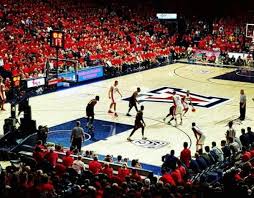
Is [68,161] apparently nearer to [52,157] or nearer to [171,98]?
[52,157]

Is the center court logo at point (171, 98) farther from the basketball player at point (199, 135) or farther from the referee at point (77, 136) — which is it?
the referee at point (77, 136)

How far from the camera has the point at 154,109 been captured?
80.4ft

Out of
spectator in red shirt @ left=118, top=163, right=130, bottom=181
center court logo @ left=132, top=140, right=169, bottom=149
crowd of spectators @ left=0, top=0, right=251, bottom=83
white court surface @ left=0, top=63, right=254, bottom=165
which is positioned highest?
crowd of spectators @ left=0, top=0, right=251, bottom=83

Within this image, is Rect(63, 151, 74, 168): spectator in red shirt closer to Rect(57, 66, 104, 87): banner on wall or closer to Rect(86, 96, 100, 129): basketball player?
Rect(86, 96, 100, 129): basketball player

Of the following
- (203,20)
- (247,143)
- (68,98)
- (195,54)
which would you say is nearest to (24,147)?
(247,143)

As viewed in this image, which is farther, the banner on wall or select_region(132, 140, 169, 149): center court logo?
the banner on wall

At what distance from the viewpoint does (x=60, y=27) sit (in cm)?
3650

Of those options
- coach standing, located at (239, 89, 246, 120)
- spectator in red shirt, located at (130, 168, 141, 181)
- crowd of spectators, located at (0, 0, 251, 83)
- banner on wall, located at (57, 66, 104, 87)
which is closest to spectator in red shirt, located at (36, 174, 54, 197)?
spectator in red shirt, located at (130, 168, 141, 181)

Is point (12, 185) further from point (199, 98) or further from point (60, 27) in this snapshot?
point (60, 27)

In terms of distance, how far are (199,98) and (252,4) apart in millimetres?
21791

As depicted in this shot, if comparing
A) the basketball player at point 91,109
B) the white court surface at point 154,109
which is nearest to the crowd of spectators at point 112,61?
the white court surface at point 154,109

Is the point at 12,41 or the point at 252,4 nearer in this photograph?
the point at 12,41

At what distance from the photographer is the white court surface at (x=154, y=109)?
63.1 ft

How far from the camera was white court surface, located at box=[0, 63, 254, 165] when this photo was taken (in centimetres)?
1923
